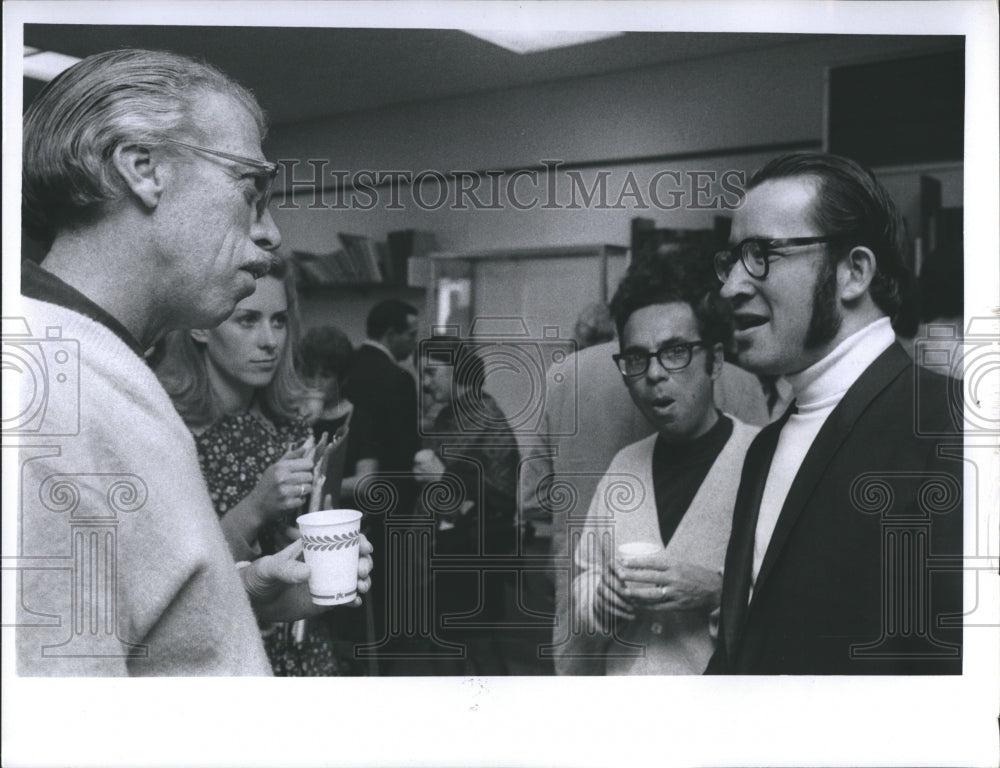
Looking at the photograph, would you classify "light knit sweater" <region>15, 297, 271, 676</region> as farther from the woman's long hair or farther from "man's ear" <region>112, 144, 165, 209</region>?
"man's ear" <region>112, 144, 165, 209</region>

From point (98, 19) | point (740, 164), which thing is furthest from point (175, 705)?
point (740, 164)

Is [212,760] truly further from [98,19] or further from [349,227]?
[98,19]

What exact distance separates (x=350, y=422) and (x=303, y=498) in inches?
12.3

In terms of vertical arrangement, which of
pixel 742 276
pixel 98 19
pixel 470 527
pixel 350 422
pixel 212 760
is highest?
pixel 98 19

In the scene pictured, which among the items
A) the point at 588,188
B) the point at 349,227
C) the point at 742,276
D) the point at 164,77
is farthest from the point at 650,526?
the point at 164,77

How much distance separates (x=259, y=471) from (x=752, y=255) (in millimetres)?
1874

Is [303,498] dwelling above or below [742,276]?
below

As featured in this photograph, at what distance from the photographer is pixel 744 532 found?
141 inches

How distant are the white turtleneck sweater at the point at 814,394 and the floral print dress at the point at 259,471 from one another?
1586mm

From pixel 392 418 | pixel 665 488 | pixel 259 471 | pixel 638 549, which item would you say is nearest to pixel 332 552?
pixel 259 471

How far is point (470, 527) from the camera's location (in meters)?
3.59

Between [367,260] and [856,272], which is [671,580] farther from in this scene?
[367,260]

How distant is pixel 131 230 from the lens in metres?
3.40

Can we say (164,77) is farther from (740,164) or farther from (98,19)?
(740,164)
